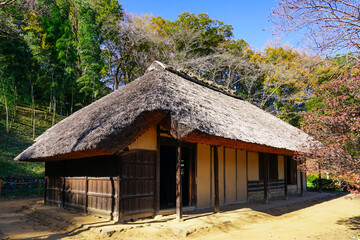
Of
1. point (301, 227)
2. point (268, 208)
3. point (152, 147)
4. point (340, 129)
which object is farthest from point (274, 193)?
point (152, 147)

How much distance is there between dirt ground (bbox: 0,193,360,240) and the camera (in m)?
6.05

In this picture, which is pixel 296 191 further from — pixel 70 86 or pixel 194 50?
pixel 70 86

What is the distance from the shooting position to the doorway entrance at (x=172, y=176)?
28.0 feet

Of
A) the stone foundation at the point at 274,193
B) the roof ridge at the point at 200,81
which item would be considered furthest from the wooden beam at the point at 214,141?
the roof ridge at the point at 200,81

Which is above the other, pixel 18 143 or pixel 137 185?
pixel 18 143

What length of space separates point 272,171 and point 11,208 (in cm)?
1100

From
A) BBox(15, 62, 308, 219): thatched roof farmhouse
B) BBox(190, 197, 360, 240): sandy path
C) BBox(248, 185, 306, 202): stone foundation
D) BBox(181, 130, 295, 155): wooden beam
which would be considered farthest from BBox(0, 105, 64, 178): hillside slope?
BBox(190, 197, 360, 240): sandy path

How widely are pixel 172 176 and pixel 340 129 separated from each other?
21.8 feet

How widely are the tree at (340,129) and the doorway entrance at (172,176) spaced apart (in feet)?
12.1

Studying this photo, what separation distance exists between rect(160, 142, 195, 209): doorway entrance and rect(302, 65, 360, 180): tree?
3.68m

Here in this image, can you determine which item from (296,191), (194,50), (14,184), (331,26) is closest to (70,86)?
(14,184)

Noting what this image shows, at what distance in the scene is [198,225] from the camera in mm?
6434

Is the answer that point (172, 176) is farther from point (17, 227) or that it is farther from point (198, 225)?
point (17, 227)

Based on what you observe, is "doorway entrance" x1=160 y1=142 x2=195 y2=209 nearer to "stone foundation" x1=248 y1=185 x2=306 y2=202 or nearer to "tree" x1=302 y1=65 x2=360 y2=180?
"stone foundation" x1=248 y1=185 x2=306 y2=202
